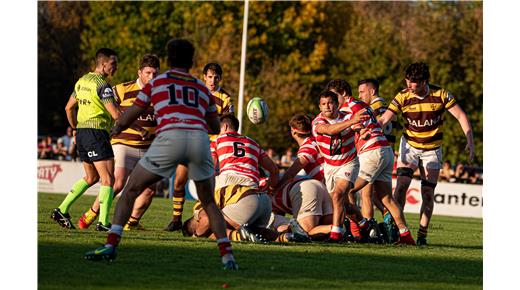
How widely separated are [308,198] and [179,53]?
441 centimetres

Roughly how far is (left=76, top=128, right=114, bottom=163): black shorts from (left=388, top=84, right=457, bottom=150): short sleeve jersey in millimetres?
3822

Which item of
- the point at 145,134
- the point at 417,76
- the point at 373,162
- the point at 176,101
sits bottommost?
the point at 373,162

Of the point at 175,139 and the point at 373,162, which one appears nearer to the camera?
the point at 175,139

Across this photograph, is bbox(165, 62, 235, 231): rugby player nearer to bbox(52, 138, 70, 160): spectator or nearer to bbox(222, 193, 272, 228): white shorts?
bbox(222, 193, 272, 228): white shorts

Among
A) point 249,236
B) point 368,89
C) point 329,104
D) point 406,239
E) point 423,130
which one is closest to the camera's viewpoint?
point 249,236

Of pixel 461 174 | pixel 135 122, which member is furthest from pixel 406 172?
pixel 461 174

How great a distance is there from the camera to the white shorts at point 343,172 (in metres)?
13.6

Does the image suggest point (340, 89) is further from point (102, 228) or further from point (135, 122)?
point (102, 228)

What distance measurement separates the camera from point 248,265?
10.6 m

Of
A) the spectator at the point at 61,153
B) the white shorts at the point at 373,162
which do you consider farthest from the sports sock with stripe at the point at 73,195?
the spectator at the point at 61,153

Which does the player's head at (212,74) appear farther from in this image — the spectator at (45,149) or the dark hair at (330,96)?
the spectator at (45,149)

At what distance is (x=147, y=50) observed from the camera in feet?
172

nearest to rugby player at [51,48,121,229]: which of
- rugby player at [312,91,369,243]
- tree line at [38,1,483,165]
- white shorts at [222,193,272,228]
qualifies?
white shorts at [222,193,272,228]

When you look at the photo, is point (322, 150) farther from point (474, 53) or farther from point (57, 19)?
point (57, 19)
